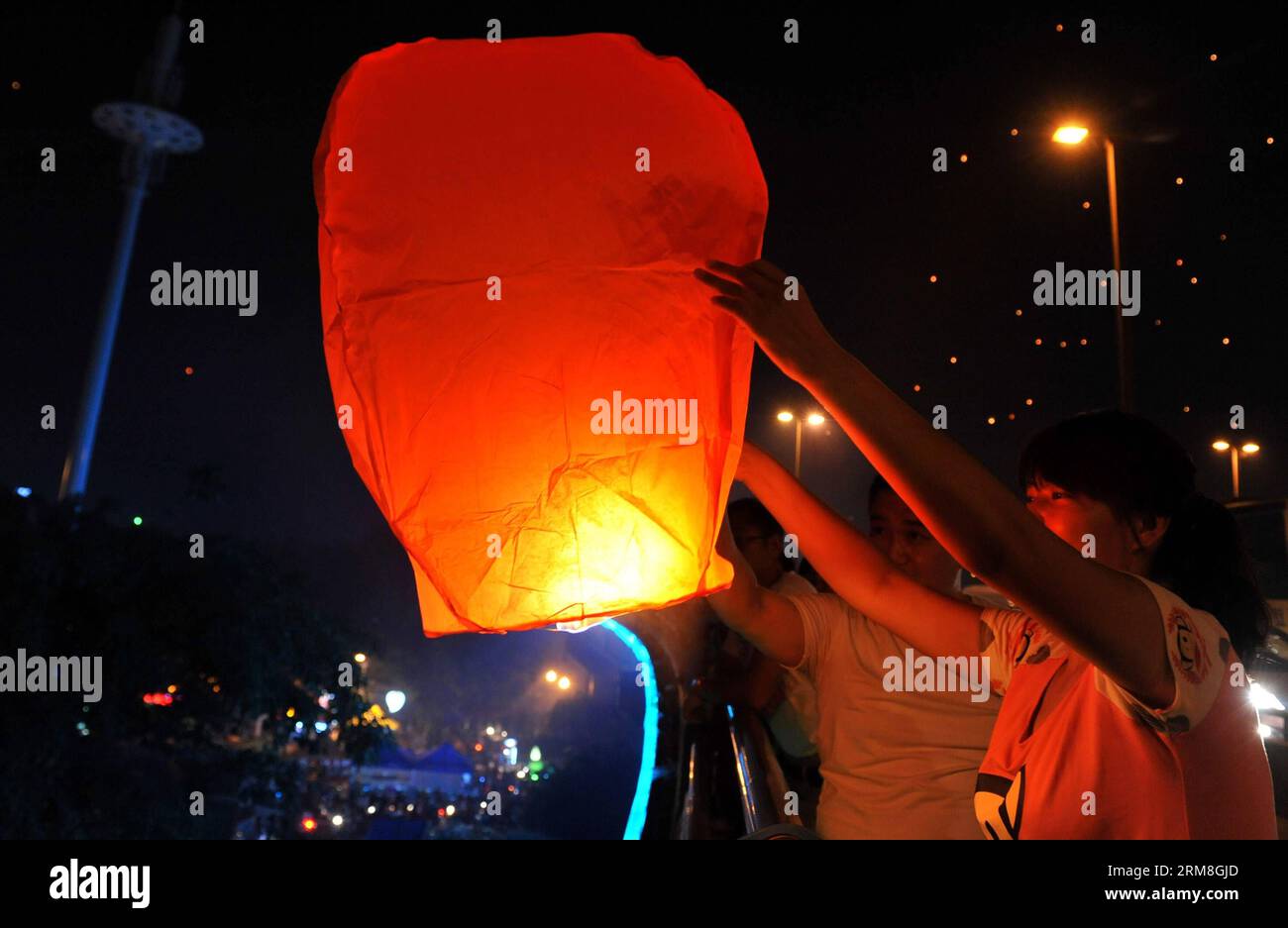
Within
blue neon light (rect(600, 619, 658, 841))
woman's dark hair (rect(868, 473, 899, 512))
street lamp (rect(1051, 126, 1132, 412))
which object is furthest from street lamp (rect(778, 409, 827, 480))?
blue neon light (rect(600, 619, 658, 841))

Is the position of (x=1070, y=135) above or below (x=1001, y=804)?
above

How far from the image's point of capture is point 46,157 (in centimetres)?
633

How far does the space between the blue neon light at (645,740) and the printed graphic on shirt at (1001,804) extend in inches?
22.7

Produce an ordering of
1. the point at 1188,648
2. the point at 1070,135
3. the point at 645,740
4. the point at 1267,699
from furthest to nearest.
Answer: the point at 1070,135, the point at 1267,699, the point at 645,740, the point at 1188,648

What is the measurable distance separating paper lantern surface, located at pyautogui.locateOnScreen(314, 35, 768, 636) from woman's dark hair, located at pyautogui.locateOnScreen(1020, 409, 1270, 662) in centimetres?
62

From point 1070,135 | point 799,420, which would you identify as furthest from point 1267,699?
point 799,420

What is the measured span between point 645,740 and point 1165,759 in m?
0.89

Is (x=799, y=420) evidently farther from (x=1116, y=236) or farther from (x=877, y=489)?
(x=877, y=489)

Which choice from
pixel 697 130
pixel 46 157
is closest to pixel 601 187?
pixel 697 130

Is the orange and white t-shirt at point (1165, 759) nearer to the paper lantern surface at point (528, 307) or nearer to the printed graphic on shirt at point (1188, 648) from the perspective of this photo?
the printed graphic on shirt at point (1188, 648)

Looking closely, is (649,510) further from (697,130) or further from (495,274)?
(697,130)

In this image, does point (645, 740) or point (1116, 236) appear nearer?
point (645, 740)

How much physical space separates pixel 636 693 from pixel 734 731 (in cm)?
23

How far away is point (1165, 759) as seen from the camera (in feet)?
4.16
